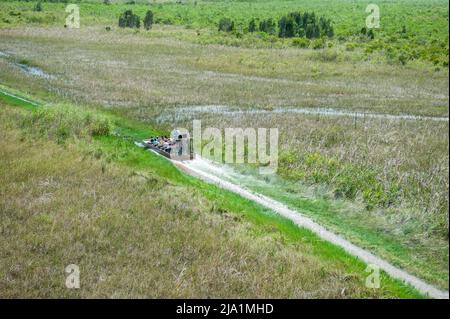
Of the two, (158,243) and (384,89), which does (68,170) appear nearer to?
(158,243)

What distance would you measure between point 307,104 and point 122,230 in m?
23.6

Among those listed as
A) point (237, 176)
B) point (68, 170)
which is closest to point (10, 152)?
point (68, 170)

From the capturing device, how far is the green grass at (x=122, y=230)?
1156 centimetres

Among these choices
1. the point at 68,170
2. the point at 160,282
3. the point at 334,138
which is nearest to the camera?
the point at 160,282

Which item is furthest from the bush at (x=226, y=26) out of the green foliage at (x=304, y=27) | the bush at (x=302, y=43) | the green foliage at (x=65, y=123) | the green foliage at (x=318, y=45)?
the green foliage at (x=65, y=123)

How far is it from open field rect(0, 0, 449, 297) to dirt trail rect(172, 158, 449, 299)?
232 mm

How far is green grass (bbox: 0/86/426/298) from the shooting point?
11562 millimetres

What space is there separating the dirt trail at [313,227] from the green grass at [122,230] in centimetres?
28

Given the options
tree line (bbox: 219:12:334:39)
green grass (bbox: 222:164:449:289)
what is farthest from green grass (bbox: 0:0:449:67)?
green grass (bbox: 222:164:449:289)

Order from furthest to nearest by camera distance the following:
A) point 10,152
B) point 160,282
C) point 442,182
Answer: point 10,152
point 442,182
point 160,282

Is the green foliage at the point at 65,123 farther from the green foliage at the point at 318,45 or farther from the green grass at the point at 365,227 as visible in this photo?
the green foliage at the point at 318,45

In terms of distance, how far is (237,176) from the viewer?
20109 mm
